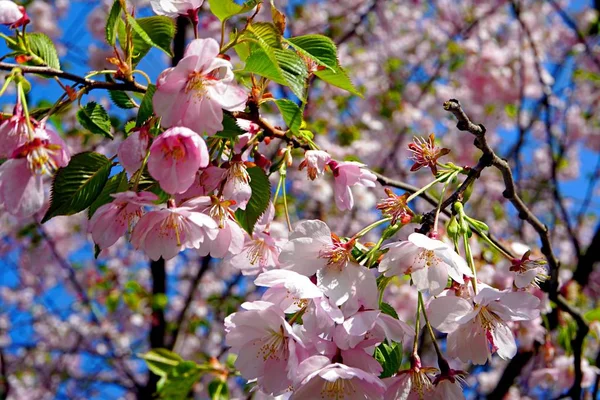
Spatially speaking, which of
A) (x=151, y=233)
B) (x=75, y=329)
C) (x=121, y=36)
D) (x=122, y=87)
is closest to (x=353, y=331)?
(x=151, y=233)

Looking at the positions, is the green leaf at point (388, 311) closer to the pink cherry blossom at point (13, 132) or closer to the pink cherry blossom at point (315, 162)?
the pink cherry blossom at point (315, 162)

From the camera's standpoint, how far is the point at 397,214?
3.26 ft

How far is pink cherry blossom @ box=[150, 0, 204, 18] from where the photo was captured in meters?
1.02

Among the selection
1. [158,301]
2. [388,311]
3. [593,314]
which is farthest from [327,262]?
[158,301]

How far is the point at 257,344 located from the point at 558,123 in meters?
6.89

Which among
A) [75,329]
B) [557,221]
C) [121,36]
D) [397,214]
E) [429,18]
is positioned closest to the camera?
[397,214]

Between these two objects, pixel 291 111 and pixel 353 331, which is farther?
pixel 291 111

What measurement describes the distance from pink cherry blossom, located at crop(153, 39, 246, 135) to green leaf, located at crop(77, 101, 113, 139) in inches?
7.6

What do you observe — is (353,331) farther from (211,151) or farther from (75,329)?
(75,329)

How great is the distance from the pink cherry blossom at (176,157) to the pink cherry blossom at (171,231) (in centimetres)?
5

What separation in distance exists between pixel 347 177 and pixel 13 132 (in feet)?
2.04

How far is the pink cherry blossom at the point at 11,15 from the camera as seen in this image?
3.24ft

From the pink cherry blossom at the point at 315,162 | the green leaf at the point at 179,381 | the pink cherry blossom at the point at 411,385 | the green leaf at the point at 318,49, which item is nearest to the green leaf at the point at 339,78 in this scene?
the green leaf at the point at 318,49

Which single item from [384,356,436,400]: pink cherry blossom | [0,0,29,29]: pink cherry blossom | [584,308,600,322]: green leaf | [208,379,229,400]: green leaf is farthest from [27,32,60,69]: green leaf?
[584,308,600,322]: green leaf
